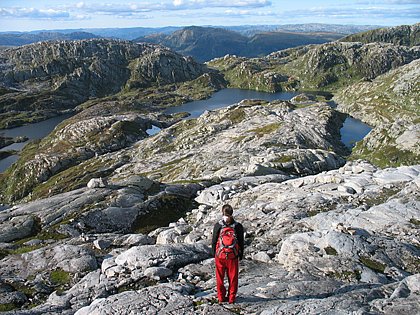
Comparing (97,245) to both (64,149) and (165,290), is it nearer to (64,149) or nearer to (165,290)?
(165,290)

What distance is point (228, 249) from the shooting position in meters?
16.7

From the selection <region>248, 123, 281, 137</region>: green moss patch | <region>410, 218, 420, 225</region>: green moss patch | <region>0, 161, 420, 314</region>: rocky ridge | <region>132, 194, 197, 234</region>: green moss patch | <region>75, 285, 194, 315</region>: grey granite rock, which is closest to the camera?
<region>75, 285, 194, 315</region>: grey granite rock

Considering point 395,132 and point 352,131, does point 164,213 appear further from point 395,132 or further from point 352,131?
point 352,131

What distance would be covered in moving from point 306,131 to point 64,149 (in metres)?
132

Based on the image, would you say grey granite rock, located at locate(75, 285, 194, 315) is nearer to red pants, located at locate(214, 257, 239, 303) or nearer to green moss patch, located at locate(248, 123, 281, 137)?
red pants, located at locate(214, 257, 239, 303)

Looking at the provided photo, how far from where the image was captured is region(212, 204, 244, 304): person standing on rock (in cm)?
1678

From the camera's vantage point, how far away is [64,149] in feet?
637

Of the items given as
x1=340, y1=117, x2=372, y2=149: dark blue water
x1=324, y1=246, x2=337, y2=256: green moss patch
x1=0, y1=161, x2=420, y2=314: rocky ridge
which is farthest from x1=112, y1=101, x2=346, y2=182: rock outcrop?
x1=324, y1=246, x2=337, y2=256: green moss patch

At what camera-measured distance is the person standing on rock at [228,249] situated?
55.1 feet

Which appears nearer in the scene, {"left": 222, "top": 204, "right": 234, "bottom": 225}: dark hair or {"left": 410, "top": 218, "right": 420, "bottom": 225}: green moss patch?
{"left": 222, "top": 204, "right": 234, "bottom": 225}: dark hair

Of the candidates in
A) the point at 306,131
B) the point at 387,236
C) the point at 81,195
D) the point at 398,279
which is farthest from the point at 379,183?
the point at 306,131

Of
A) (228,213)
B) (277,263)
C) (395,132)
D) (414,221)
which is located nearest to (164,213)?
(277,263)

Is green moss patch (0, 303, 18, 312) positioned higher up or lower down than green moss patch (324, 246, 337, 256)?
lower down

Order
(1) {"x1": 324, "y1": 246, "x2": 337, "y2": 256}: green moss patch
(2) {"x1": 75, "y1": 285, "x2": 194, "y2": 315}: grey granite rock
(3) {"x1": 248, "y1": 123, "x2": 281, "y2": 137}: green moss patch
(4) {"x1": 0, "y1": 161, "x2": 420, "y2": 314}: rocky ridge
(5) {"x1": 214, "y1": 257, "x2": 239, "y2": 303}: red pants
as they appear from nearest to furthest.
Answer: (5) {"x1": 214, "y1": 257, "x2": 239, "y2": 303}: red pants, (2) {"x1": 75, "y1": 285, "x2": 194, "y2": 315}: grey granite rock, (4) {"x1": 0, "y1": 161, "x2": 420, "y2": 314}: rocky ridge, (1) {"x1": 324, "y1": 246, "x2": 337, "y2": 256}: green moss patch, (3) {"x1": 248, "y1": 123, "x2": 281, "y2": 137}: green moss patch
